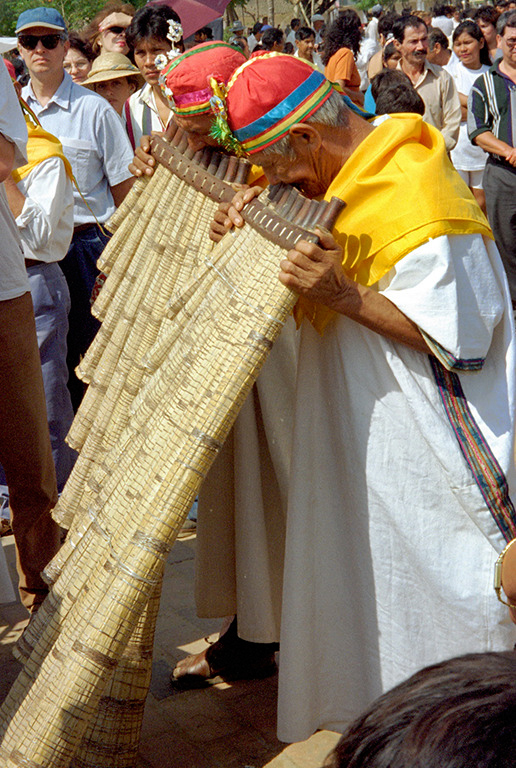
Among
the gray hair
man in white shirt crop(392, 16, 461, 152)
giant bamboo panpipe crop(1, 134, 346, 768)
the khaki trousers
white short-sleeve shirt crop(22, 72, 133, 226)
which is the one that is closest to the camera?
giant bamboo panpipe crop(1, 134, 346, 768)

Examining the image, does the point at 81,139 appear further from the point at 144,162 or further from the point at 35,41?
the point at 144,162

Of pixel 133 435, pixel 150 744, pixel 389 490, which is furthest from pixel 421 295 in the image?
pixel 150 744

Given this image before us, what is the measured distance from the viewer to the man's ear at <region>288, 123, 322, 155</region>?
7.11 feet

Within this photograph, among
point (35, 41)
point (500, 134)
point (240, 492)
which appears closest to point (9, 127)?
point (240, 492)

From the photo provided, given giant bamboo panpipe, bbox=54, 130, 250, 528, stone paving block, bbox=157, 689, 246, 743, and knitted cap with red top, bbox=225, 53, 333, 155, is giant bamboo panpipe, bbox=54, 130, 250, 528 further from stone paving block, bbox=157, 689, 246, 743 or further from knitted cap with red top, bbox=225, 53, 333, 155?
stone paving block, bbox=157, 689, 246, 743

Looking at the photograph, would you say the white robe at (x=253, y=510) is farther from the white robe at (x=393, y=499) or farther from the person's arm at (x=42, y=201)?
the person's arm at (x=42, y=201)

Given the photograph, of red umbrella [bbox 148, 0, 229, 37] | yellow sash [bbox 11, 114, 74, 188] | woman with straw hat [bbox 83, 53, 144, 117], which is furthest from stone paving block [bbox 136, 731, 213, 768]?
red umbrella [bbox 148, 0, 229, 37]

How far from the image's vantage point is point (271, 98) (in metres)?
2.16

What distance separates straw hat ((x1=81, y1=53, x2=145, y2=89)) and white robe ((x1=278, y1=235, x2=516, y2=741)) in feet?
13.1

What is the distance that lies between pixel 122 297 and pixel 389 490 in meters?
1.16

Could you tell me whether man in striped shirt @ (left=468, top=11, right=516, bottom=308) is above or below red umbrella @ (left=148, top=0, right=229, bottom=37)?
below

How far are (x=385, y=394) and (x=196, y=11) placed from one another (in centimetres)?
644

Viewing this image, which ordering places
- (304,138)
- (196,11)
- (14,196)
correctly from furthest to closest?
(196,11) < (14,196) < (304,138)

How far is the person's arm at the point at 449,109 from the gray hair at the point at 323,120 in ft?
19.4
